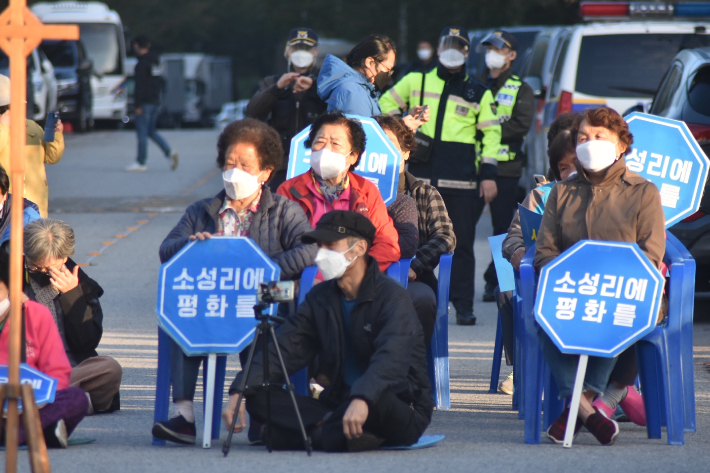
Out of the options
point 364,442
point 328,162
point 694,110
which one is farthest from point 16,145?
point 694,110

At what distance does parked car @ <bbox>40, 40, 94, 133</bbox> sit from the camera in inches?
986

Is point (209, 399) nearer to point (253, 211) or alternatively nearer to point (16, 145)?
point (253, 211)

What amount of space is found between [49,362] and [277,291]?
1.06m

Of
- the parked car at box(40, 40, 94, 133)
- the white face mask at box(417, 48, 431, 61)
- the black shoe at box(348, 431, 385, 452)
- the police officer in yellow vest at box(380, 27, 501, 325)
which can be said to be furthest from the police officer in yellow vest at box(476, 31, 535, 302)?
the parked car at box(40, 40, 94, 133)

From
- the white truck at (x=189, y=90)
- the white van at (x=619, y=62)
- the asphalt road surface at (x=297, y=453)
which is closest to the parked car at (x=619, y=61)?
the white van at (x=619, y=62)

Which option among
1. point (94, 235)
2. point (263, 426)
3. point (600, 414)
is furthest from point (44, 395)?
point (94, 235)

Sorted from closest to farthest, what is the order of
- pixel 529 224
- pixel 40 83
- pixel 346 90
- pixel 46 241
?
pixel 46 241 < pixel 529 224 < pixel 346 90 < pixel 40 83

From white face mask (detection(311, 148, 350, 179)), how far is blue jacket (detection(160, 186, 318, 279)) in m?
0.32

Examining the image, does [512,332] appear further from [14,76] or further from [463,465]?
[14,76]

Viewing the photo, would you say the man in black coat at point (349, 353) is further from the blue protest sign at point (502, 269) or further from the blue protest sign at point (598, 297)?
the blue protest sign at point (502, 269)

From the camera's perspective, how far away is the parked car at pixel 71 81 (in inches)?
986

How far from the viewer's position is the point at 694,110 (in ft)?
26.5

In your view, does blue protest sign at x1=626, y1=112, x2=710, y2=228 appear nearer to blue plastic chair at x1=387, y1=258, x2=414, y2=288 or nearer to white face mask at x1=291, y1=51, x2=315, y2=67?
blue plastic chair at x1=387, y1=258, x2=414, y2=288

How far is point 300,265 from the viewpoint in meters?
5.35
